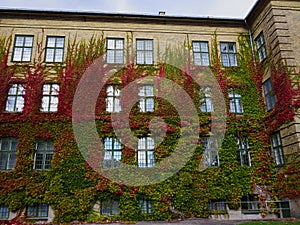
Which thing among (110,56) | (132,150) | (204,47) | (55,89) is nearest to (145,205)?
(132,150)

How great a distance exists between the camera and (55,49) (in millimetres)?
19406

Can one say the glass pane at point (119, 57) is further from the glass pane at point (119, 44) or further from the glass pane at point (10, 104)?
the glass pane at point (10, 104)

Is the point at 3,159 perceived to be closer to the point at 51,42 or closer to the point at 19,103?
the point at 19,103

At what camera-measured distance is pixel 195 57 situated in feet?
66.1

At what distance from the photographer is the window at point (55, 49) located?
19.2 metres

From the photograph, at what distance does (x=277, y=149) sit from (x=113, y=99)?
1103cm

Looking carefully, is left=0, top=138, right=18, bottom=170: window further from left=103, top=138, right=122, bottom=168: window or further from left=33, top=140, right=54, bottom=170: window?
left=103, top=138, right=122, bottom=168: window

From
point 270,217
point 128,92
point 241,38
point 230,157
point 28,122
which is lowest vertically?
point 270,217

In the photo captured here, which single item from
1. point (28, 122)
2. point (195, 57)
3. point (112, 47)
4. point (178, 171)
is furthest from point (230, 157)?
point (28, 122)

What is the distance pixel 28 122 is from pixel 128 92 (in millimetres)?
6608

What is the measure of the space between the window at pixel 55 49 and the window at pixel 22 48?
4.00 ft

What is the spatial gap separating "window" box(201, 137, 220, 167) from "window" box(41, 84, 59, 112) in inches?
396

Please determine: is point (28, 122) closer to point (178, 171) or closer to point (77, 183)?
point (77, 183)

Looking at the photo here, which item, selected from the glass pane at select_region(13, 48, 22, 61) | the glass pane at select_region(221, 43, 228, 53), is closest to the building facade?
the glass pane at select_region(221, 43, 228, 53)
